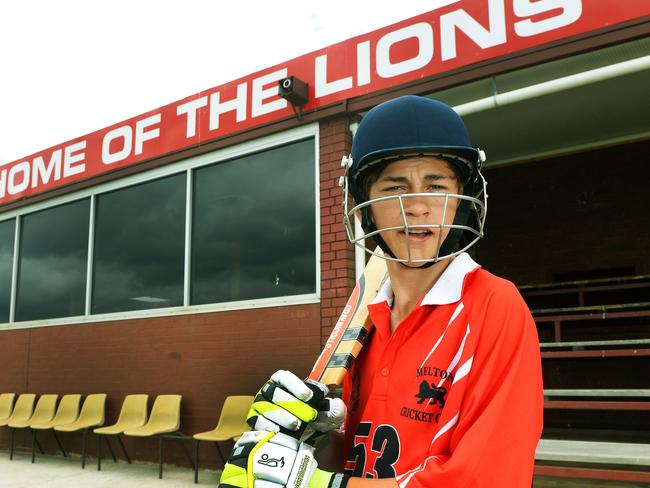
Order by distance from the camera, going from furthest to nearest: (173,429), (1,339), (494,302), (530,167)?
(1,339) → (530,167) → (173,429) → (494,302)

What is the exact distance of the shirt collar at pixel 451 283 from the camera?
4.19 ft

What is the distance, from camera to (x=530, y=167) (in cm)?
782

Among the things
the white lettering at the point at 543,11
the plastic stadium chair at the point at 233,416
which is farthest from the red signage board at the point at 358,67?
the plastic stadium chair at the point at 233,416

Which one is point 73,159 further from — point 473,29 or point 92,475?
point 473,29

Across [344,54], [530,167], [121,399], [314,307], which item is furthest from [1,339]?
[530,167]

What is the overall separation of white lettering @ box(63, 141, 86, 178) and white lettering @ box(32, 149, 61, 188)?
16 centimetres

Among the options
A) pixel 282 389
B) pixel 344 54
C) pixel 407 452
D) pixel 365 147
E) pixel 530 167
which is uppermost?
pixel 344 54

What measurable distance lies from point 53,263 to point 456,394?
856cm

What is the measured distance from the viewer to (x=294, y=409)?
1.28 meters

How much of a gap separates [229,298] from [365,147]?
17.5 feet

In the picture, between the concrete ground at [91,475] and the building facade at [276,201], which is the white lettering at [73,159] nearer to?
the building facade at [276,201]

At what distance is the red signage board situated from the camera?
4842mm

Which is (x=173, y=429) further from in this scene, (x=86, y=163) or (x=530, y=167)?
(x=530, y=167)

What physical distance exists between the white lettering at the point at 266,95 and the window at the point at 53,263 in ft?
10.6
